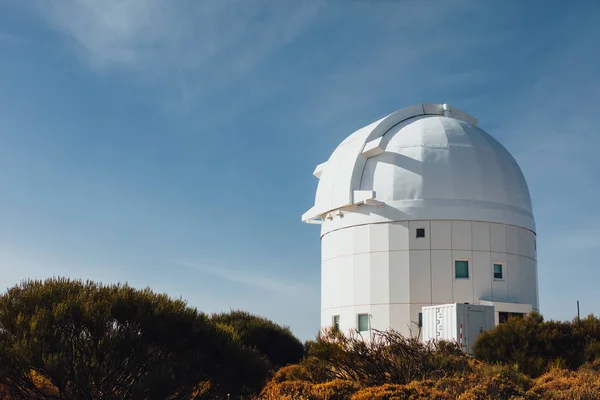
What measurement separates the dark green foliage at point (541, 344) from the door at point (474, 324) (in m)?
2.58

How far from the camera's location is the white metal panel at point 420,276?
21766 millimetres

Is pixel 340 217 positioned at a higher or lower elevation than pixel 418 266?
higher

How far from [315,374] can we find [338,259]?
32.4ft

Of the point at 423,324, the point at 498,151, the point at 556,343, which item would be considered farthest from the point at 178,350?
the point at 498,151

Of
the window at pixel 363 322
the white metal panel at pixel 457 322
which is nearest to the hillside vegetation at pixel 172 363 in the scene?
the white metal panel at pixel 457 322

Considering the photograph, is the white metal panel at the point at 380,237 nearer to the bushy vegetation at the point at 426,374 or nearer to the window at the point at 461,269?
the window at the point at 461,269

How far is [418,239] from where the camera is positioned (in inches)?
872

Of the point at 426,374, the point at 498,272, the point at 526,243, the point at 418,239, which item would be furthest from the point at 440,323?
the point at 426,374

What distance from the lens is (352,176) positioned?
23625 mm

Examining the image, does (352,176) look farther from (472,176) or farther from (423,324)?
(423,324)

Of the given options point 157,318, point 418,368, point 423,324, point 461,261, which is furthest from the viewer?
point 461,261

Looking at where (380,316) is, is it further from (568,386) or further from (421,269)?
(568,386)

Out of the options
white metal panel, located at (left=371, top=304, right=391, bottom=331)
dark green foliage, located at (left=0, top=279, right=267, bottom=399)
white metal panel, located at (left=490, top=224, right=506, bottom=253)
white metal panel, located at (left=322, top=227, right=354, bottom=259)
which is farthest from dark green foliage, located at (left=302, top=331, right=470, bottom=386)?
white metal panel, located at (left=322, top=227, right=354, bottom=259)

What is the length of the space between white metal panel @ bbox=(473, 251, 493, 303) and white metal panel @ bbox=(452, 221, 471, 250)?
44 cm
